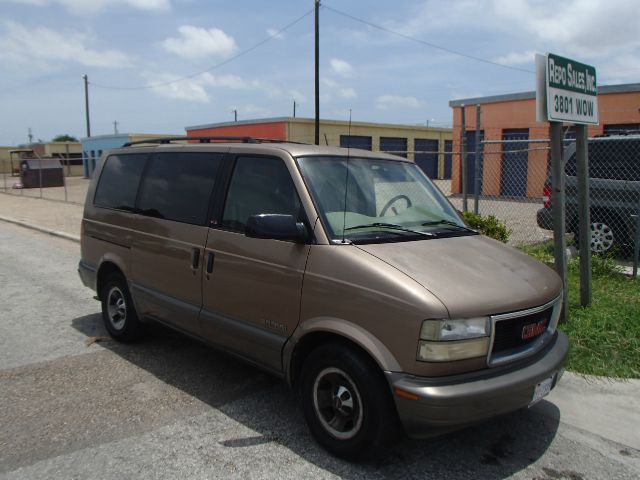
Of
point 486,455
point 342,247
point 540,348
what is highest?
point 342,247

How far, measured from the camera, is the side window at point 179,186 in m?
4.30

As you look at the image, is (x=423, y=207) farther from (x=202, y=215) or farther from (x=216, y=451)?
(x=216, y=451)

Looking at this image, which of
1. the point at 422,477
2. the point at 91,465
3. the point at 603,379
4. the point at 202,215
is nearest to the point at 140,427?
the point at 91,465

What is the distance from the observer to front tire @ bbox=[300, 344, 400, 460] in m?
3.04

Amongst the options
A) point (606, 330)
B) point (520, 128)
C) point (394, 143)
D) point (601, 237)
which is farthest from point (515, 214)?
point (394, 143)

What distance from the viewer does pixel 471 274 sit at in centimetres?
323

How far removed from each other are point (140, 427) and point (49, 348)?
6.64 feet

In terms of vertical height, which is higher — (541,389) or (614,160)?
(614,160)

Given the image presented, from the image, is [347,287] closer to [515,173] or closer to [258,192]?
[258,192]

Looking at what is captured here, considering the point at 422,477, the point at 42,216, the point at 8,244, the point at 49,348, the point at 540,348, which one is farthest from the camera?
the point at 42,216

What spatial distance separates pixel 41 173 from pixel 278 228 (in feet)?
100

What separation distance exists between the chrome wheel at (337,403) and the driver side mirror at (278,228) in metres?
0.81

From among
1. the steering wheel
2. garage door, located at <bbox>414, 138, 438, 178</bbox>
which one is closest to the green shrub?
the steering wheel

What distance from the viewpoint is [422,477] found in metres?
3.15
